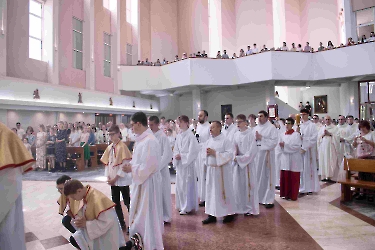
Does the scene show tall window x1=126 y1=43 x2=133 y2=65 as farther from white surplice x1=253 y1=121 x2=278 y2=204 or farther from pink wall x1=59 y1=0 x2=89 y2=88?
white surplice x1=253 y1=121 x2=278 y2=204

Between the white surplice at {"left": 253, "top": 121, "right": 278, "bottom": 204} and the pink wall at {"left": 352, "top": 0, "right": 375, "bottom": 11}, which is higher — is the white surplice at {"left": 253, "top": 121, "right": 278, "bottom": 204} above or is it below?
below

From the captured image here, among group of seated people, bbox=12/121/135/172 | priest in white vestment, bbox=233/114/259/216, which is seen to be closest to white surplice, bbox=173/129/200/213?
priest in white vestment, bbox=233/114/259/216

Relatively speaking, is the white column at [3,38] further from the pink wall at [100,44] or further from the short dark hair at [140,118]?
the short dark hair at [140,118]

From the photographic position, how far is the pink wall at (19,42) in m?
12.5

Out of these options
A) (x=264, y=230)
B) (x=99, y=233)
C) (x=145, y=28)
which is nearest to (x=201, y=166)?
(x=264, y=230)

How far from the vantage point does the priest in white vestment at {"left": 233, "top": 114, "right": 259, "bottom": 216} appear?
526cm

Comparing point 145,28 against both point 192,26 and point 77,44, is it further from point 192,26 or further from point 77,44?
point 77,44

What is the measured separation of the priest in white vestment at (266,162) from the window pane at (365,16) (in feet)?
49.2

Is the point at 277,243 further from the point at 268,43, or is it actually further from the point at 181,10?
the point at 181,10

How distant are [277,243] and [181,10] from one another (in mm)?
23880

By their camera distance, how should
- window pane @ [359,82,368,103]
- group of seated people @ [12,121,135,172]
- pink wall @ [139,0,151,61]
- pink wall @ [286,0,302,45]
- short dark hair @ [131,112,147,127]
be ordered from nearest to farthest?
short dark hair @ [131,112,147,127]
group of seated people @ [12,121,135,172]
window pane @ [359,82,368,103]
pink wall @ [286,0,302,45]
pink wall @ [139,0,151,61]

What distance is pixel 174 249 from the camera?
3.78 m

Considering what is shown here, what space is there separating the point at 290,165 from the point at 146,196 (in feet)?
12.7

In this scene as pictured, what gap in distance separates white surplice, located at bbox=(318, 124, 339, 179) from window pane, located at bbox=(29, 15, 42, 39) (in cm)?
1346
